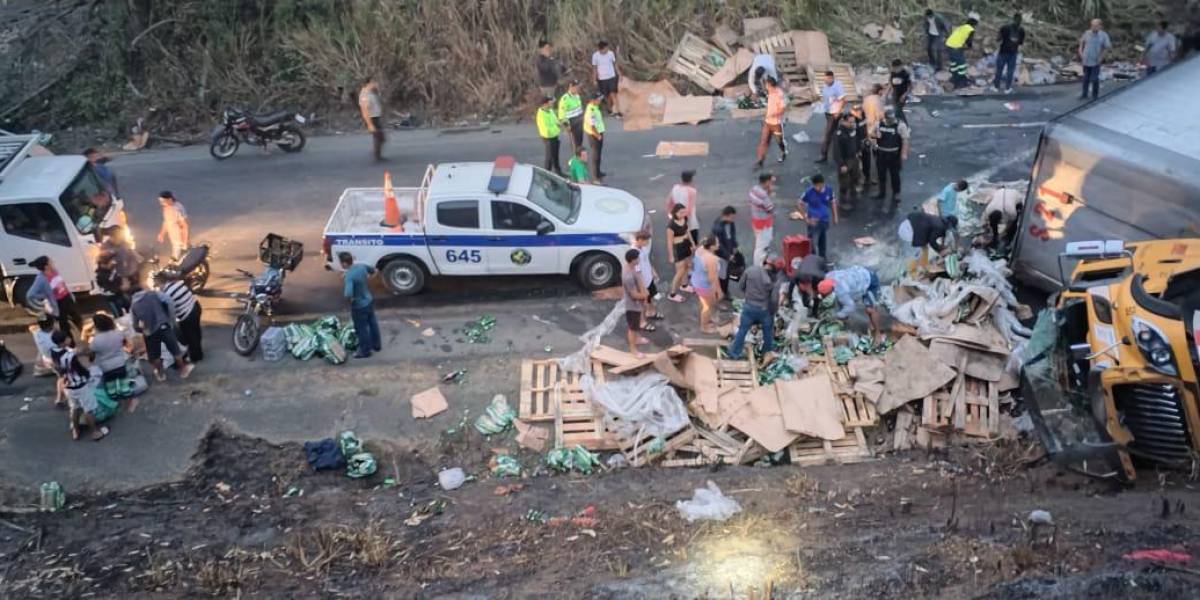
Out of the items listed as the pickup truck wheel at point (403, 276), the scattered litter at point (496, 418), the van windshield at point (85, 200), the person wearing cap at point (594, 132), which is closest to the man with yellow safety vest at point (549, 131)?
the person wearing cap at point (594, 132)

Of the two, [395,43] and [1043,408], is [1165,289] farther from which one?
[395,43]

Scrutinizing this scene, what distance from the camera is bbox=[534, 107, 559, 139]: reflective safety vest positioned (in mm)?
16875

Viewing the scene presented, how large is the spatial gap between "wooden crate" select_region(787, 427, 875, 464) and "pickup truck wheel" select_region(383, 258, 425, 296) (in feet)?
18.8

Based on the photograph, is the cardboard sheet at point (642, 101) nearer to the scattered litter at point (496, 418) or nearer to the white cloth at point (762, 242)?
the white cloth at point (762, 242)

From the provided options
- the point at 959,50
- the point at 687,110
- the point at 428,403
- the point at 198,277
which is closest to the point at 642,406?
the point at 428,403

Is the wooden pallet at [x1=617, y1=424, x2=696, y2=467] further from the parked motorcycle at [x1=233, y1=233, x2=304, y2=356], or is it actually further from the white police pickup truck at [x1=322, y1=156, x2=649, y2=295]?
the parked motorcycle at [x1=233, y1=233, x2=304, y2=356]

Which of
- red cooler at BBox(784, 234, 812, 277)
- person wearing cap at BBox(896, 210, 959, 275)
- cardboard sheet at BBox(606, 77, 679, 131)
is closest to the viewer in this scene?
person wearing cap at BBox(896, 210, 959, 275)

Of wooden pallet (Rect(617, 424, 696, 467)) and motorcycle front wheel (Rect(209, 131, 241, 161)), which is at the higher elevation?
motorcycle front wheel (Rect(209, 131, 241, 161))

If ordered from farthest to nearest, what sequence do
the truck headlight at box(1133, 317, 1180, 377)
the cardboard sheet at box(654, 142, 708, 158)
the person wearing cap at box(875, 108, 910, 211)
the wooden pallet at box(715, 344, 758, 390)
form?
the cardboard sheet at box(654, 142, 708, 158) < the person wearing cap at box(875, 108, 910, 211) < the wooden pallet at box(715, 344, 758, 390) < the truck headlight at box(1133, 317, 1180, 377)

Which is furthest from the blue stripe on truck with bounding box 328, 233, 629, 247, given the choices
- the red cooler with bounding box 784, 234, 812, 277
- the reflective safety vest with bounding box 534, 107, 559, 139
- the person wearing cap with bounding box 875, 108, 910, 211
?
the person wearing cap with bounding box 875, 108, 910, 211

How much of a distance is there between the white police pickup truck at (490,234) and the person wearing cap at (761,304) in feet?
7.58

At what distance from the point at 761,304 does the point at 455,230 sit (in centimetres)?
433

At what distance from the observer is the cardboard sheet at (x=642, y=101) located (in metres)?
19.8

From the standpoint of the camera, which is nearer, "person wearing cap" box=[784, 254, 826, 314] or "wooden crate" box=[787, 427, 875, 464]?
"wooden crate" box=[787, 427, 875, 464]
